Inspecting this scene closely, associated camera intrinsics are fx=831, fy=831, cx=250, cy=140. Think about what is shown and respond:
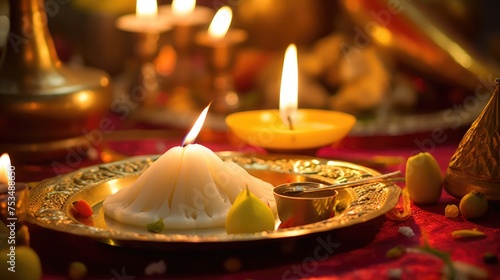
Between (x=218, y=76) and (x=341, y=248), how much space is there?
1.14 metres

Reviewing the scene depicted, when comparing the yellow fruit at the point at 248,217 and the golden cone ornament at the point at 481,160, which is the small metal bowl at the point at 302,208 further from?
the golden cone ornament at the point at 481,160

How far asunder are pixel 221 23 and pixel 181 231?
108cm

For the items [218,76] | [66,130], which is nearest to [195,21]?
[218,76]

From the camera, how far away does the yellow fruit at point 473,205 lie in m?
1.22

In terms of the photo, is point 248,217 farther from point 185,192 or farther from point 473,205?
point 473,205

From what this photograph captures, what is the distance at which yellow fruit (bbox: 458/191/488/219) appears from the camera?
4.01ft

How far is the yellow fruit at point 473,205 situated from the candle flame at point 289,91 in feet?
1.28

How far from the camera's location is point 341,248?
1.10 metres

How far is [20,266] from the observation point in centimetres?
96

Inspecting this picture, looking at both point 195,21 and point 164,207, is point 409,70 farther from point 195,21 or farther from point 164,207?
point 164,207

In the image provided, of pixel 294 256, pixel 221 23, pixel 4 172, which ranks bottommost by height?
pixel 294 256

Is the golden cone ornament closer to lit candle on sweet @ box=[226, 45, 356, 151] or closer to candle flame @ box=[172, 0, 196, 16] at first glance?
lit candle on sweet @ box=[226, 45, 356, 151]

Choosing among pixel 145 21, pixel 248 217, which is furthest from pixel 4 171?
pixel 145 21

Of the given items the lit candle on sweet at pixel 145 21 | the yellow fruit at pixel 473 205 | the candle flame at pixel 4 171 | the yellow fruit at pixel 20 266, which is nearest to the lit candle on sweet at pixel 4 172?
the candle flame at pixel 4 171
